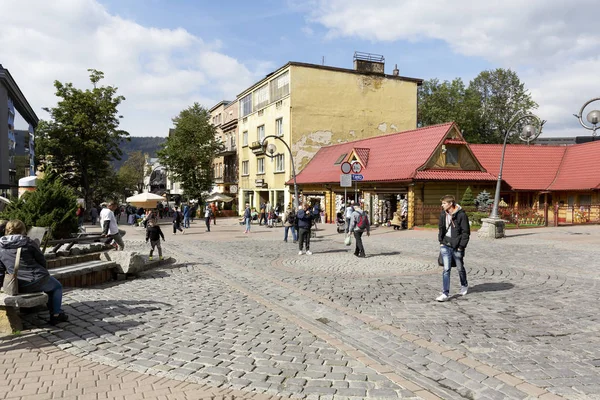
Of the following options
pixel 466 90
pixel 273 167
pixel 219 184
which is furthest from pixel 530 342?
pixel 466 90

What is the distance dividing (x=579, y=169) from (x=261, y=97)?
26.9m

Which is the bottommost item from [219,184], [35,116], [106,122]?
[219,184]

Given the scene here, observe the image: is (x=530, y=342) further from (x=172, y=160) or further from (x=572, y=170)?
(x=172, y=160)

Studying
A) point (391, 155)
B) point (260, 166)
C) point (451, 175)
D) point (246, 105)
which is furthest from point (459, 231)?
point (246, 105)

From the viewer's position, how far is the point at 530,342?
552cm

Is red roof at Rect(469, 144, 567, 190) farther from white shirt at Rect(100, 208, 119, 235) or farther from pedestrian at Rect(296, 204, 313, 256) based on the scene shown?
white shirt at Rect(100, 208, 119, 235)

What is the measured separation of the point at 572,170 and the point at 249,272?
95.6ft

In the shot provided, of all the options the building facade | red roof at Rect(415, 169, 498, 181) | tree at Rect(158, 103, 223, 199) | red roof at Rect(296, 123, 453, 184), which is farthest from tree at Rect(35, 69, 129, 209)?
red roof at Rect(415, 169, 498, 181)

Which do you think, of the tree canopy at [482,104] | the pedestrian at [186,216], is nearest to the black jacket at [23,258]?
the pedestrian at [186,216]

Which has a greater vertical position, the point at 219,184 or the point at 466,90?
the point at 466,90

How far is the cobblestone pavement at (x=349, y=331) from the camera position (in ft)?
14.5

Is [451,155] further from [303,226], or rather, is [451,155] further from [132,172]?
[132,172]

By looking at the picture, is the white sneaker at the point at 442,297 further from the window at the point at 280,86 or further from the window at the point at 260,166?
the window at the point at 260,166

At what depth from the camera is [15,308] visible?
5820 mm
